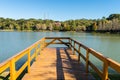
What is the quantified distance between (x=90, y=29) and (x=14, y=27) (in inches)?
2373

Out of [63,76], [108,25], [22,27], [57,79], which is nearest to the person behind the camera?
[57,79]

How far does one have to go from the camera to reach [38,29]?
139 meters

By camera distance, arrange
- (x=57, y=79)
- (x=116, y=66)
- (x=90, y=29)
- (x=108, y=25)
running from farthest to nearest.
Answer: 1. (x=90, y=29)
2. (x=108, y=25)
3. (x=57, y=79)
4. (x=116, y=66)

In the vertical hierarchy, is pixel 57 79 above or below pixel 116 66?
below

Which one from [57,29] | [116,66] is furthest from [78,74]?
[57,29]

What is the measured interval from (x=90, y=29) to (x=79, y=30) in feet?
32.3

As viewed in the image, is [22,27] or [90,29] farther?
[22,27]

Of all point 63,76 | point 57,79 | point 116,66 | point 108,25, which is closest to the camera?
point 116,66

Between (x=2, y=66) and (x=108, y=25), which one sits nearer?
(x=2, y=66)

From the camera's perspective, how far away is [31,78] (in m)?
5.26

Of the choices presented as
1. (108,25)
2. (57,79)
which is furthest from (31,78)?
(108,25)

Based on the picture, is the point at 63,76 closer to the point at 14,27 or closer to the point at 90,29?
the point at 90,29

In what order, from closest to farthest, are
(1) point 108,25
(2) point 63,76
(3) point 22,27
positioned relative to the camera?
(2) point 63,76 < (1) point 108,25 < (3) point 22,27

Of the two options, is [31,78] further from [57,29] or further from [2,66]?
[57,29]
